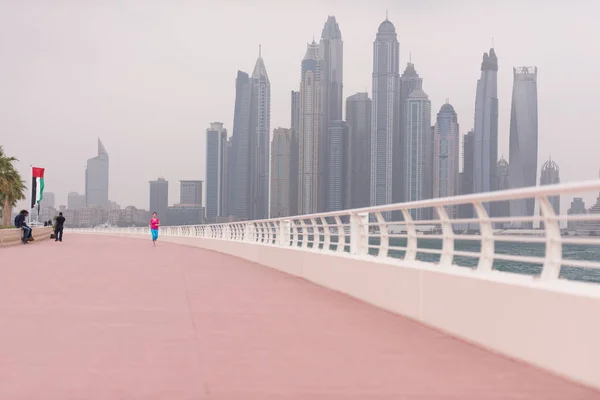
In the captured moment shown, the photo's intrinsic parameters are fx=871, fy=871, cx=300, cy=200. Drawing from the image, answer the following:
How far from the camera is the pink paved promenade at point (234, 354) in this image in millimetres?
6059

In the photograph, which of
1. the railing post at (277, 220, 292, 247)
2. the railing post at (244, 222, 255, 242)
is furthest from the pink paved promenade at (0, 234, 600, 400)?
the railing post at (244, 222, 255, 242)

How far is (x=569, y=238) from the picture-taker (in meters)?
7.21

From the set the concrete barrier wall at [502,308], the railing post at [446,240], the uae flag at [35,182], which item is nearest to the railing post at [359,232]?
the concrete barrier wall at [502,308]

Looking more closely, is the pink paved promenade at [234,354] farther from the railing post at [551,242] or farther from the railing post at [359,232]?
the railing post at [359,232]

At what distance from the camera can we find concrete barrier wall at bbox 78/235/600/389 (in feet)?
21.9

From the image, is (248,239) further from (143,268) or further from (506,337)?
(506,337)

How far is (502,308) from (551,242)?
911 mm

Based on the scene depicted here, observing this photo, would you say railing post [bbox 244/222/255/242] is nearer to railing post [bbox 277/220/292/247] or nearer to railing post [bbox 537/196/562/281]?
railing post [bbox 277/220/292/247]

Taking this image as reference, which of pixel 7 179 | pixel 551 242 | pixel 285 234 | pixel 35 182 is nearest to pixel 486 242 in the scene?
pixel 551 242

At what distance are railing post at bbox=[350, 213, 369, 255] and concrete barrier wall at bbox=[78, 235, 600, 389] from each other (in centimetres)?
117

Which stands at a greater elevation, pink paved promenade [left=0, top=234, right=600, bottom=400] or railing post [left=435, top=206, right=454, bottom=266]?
railing post [left=435, top=206, right=454, bottom=266]

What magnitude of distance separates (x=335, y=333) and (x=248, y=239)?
23450 mm

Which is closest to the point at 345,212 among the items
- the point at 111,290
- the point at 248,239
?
the point at 111,290

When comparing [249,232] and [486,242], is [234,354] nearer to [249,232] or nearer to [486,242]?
[486,242]
